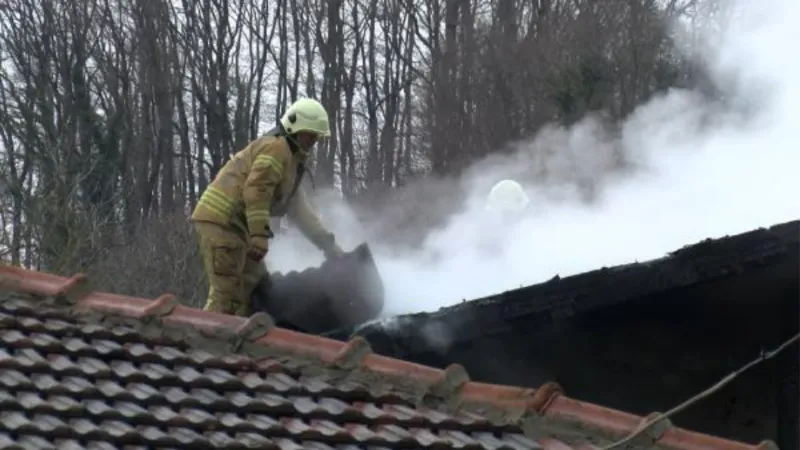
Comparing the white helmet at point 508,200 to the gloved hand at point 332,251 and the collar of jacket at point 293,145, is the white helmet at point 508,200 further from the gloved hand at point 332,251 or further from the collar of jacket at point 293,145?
the collar of jacket at point 293,145

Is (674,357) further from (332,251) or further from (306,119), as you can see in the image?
(306,119)

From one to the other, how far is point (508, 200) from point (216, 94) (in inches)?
1040

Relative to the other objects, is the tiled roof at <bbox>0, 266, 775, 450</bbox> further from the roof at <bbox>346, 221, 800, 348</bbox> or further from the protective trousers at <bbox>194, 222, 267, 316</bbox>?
the protective trousers at <bbox>194, 222, 267, 316</bbox>

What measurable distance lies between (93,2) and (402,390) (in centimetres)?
3424

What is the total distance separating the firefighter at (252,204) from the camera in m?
7.73

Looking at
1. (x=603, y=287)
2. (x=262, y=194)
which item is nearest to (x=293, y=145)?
(x=262, y=194)

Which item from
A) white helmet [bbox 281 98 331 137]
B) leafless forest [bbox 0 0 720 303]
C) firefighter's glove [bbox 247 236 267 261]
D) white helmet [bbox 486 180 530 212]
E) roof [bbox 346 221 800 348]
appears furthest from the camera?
leafless forest [bbox 0 0 720 303]

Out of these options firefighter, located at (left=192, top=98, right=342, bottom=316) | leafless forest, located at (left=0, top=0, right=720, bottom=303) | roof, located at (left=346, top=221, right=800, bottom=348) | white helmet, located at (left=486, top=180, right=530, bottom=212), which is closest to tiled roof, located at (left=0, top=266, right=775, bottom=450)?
roof, located at (left=346, top=221, right=800, bottom=348)

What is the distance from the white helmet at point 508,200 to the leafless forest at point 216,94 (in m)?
13.8

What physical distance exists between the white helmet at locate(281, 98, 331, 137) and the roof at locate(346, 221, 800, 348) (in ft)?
4.48

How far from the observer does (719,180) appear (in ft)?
33.3

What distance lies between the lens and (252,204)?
25.3ft

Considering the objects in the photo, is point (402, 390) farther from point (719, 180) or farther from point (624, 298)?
point (719, 180)

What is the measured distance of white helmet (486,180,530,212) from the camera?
1087 centimetres
